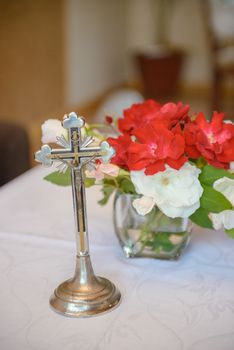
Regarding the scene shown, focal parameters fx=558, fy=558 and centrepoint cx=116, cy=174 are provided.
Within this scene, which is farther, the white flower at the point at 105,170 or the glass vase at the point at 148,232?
the glass vase at the point at 148,232

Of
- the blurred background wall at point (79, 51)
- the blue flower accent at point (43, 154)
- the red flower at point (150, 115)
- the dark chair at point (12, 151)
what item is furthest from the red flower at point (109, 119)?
the blurred background wall at point (79, 51)

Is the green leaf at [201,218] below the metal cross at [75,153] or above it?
below

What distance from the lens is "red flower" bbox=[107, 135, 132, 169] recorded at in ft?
2.84

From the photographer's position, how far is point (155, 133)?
823 mm

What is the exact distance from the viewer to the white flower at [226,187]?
0.84m

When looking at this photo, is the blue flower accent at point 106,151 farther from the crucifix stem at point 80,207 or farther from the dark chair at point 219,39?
the dark chair at point 219,39

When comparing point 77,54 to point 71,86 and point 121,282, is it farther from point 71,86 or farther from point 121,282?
point 121,282

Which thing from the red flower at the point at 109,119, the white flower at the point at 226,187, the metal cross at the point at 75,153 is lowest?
the white flower at the point at 226,187

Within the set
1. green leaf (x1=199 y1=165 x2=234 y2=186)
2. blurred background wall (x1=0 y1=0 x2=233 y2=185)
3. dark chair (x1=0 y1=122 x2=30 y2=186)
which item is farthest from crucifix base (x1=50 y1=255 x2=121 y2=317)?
blurred background wall (x1=0 y1=0 x2=233 y2=185)

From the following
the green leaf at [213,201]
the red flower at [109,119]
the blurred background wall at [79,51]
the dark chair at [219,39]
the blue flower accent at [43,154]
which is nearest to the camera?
the blue flower accent at [43,154]

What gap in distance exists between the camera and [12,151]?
5.63 feet

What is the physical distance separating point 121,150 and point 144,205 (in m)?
0.10

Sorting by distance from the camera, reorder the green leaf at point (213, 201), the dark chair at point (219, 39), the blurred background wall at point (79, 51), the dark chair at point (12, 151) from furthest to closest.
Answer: the dark chair at point (219, 39)
the blurred background wall at point (79, 51)
the dark chair at point (12, 151)
the green leaf at point (213, 201)

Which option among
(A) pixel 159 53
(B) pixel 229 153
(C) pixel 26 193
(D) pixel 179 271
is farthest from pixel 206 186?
(A) pixel 159 53
